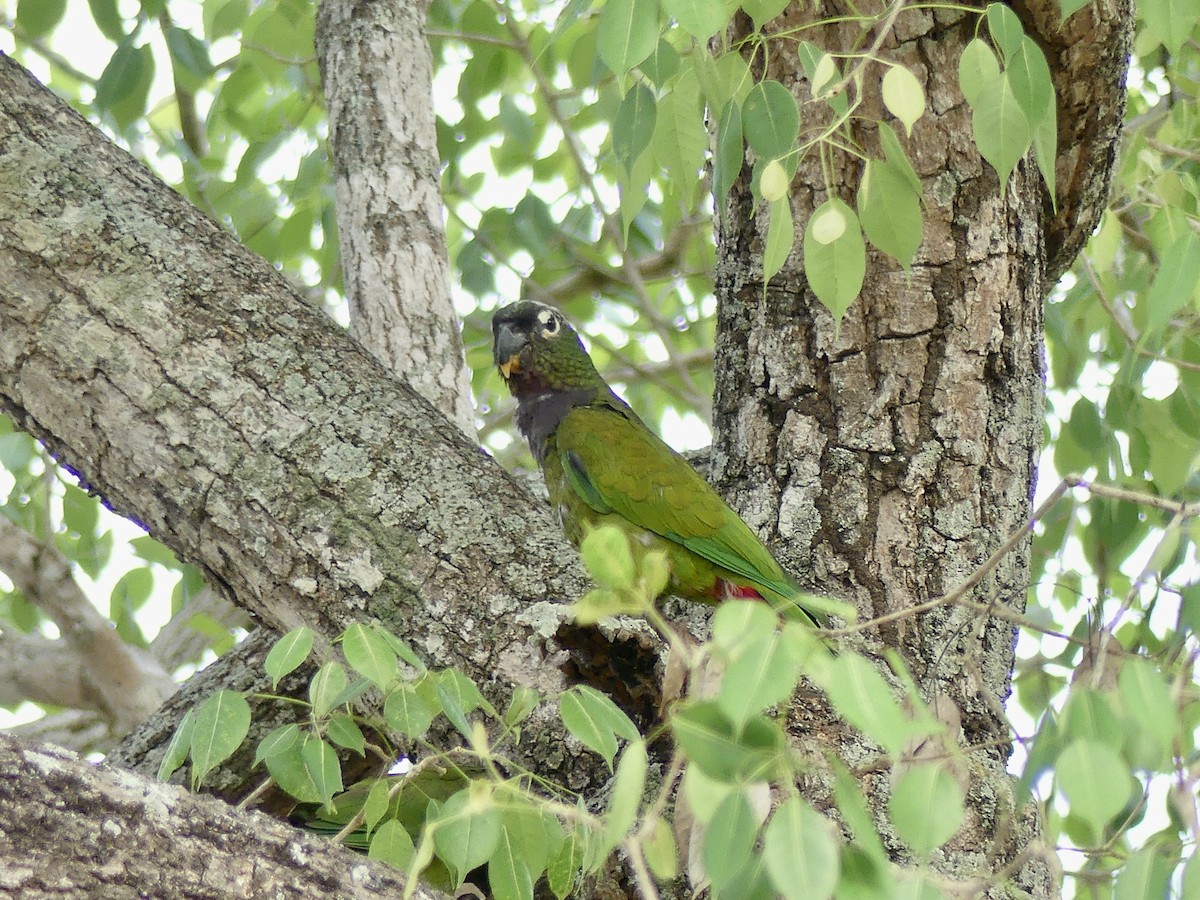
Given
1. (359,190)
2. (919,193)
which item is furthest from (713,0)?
(359,190)

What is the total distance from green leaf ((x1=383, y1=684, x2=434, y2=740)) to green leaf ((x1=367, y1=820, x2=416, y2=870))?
0.18 m

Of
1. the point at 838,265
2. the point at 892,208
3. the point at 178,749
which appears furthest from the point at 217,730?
the point at 892,208

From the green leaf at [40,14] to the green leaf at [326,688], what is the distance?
2184mm

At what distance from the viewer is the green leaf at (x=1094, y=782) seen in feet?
3.16

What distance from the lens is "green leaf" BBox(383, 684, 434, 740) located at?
1520mm

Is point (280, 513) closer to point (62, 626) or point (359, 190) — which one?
point (359, 190)

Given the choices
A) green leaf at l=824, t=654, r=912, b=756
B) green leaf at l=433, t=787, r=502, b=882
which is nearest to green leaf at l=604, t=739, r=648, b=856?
green leaf at l=824, t=654, r=912, b=756

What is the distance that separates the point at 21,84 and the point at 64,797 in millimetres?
1583

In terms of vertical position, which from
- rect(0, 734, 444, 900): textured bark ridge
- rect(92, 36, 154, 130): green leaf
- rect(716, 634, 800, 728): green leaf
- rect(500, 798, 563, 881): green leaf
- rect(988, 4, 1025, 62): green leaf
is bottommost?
rect(0, 734, 444, 900): textured bark ridge

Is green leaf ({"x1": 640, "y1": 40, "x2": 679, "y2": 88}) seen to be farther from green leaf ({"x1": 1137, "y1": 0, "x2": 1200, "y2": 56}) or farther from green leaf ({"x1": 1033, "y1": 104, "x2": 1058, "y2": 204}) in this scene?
green leaf ({"x1": 1137, "y1": 0, "x2": 1200, "y2": 56})

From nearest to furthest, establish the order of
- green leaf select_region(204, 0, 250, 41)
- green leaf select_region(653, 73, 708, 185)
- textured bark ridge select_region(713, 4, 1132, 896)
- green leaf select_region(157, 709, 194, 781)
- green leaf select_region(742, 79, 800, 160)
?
green leaf select_region(157, 709, 194, 781)
green leaf select_region(742, 79, 800, 160)
green leaf select_region(653, 73, 708, 185)
textured bark ridge select_region(713, 4, 1132, 896)
green leaf select_region(204, 0, 250, 41)

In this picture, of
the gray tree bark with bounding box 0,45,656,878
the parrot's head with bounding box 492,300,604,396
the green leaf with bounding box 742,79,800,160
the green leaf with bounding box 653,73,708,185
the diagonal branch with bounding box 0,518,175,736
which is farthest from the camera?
the diagonal branch with bounding box 0,518,175,736

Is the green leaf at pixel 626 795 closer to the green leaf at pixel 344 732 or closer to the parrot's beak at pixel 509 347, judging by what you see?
the green leaf at pixel 344 732

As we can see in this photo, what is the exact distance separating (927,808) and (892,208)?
3.13 feet
